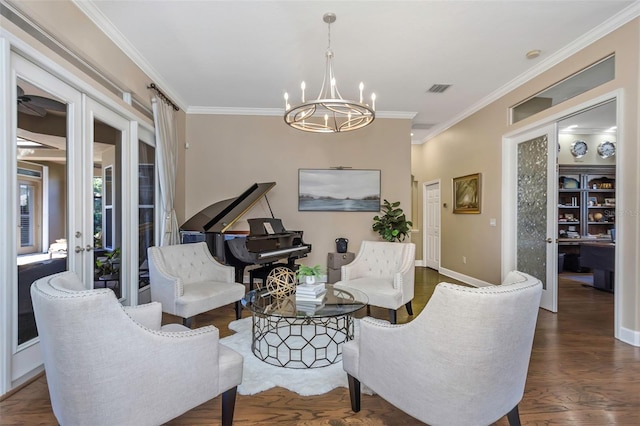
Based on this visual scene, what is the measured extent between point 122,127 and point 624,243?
5367mm

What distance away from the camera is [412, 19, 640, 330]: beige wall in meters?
2.89

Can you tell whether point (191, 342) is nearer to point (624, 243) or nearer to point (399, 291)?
point (399, 291)

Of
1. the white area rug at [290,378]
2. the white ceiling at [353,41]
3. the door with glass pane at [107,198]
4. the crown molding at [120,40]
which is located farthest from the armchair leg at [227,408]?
the crown molding at [120,40]

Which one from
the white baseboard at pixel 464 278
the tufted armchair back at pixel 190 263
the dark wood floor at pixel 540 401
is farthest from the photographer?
the white baseboard at pixel 464 278

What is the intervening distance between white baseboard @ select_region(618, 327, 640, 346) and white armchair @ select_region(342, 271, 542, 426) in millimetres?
2287

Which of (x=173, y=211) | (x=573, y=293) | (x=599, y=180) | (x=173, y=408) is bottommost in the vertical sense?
→ (x=573, y=293)

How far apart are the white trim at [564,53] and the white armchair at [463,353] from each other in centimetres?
311

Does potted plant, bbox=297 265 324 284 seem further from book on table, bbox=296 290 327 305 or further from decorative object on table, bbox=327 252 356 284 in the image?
decorative object on table, bbox=327 252 356 284

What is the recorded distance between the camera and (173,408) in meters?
1.49

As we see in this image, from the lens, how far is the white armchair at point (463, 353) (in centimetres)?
129

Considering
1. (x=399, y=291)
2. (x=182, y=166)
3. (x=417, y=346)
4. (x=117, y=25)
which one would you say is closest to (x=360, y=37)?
(x=117, y=25)

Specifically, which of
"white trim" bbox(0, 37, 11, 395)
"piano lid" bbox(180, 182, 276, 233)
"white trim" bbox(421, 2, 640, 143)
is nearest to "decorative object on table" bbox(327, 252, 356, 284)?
"piano lid" bbox(180, 182, 276, 233)

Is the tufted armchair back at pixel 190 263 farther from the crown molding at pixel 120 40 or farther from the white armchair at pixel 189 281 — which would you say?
the crown molding at pixel 120 40

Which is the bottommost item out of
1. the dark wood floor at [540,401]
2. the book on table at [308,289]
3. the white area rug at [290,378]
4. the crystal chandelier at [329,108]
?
the dark wood floor at [540,401]
